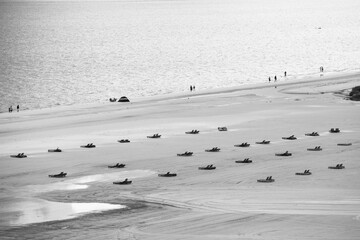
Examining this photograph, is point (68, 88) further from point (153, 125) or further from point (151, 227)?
point (151, 227)

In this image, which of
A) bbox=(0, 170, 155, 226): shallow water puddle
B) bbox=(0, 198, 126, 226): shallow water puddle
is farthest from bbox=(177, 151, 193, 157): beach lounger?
bbox=(0, 198, 126, 226): shallow water puddle

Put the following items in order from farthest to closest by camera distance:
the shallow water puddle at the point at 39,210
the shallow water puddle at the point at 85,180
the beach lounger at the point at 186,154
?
the beach lounger at the point at 186,154 → the shallow water puddle at the point at 85,180 → the shallow water puddle at the point at 39,210

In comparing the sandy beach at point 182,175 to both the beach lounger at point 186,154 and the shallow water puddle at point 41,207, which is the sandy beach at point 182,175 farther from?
the beach lounger at point 186,154

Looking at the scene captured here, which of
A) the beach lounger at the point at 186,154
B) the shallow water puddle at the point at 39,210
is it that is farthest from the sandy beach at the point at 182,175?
the beach lounger at the point at 186,154

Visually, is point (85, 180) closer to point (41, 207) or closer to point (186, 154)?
point (41, 207)

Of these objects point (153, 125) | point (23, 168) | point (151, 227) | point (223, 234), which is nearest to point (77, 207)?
point (151, 227)

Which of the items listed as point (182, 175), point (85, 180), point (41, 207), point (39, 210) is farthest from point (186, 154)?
point (39, 210)

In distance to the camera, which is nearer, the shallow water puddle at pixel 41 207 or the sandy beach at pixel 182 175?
the sandy beach at pixel 182 175
